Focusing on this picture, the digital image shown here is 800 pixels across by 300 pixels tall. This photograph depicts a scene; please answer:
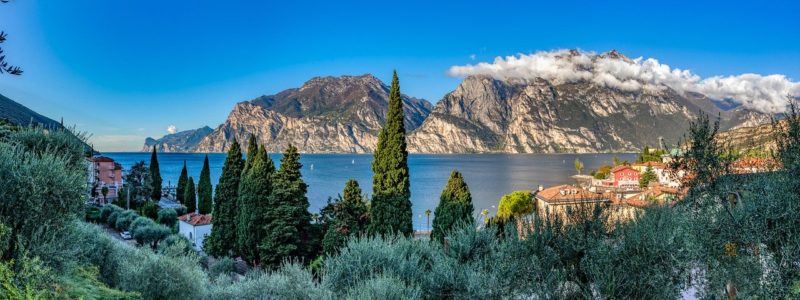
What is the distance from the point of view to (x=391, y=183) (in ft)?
64.6

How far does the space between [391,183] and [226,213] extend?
42.1 feet

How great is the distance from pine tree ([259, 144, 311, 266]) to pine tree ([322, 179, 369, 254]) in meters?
1.90

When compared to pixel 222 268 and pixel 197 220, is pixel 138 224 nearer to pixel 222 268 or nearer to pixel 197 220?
pixel 197 220

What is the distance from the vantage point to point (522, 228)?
11727 mm

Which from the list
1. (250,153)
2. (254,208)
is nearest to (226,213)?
(250,153)

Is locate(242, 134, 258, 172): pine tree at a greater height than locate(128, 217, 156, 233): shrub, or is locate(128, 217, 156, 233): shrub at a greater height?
locate(242, 134, 258, 172): pine tree

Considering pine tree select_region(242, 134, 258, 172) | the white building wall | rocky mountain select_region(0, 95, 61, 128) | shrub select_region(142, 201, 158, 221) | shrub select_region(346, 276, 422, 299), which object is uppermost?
rocky mountain select_region(0, 95, 61, 128)

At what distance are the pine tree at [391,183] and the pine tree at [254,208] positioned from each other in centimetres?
732

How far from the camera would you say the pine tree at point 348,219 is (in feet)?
74.0

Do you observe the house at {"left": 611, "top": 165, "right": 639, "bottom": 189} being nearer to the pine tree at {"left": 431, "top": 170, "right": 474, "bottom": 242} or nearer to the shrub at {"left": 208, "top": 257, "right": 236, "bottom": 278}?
the pine tree at {"left": 431, "top": 170, "right": 474, "bottom": 242}

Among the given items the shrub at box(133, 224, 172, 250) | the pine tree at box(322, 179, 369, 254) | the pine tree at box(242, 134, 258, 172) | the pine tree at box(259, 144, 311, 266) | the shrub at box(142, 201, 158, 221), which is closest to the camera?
the pine tree at box(322, 179, 369, 254)

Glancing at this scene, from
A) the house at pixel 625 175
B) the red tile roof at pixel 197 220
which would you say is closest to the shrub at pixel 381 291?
the red tile roof at pixel 197 220

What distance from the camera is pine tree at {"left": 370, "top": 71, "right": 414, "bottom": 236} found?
19.4 m

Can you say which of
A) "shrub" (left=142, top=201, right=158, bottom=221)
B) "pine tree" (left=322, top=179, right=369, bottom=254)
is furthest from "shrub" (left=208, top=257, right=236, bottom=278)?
"shrub" (left=142, top=201, right=158, bottom=221)
